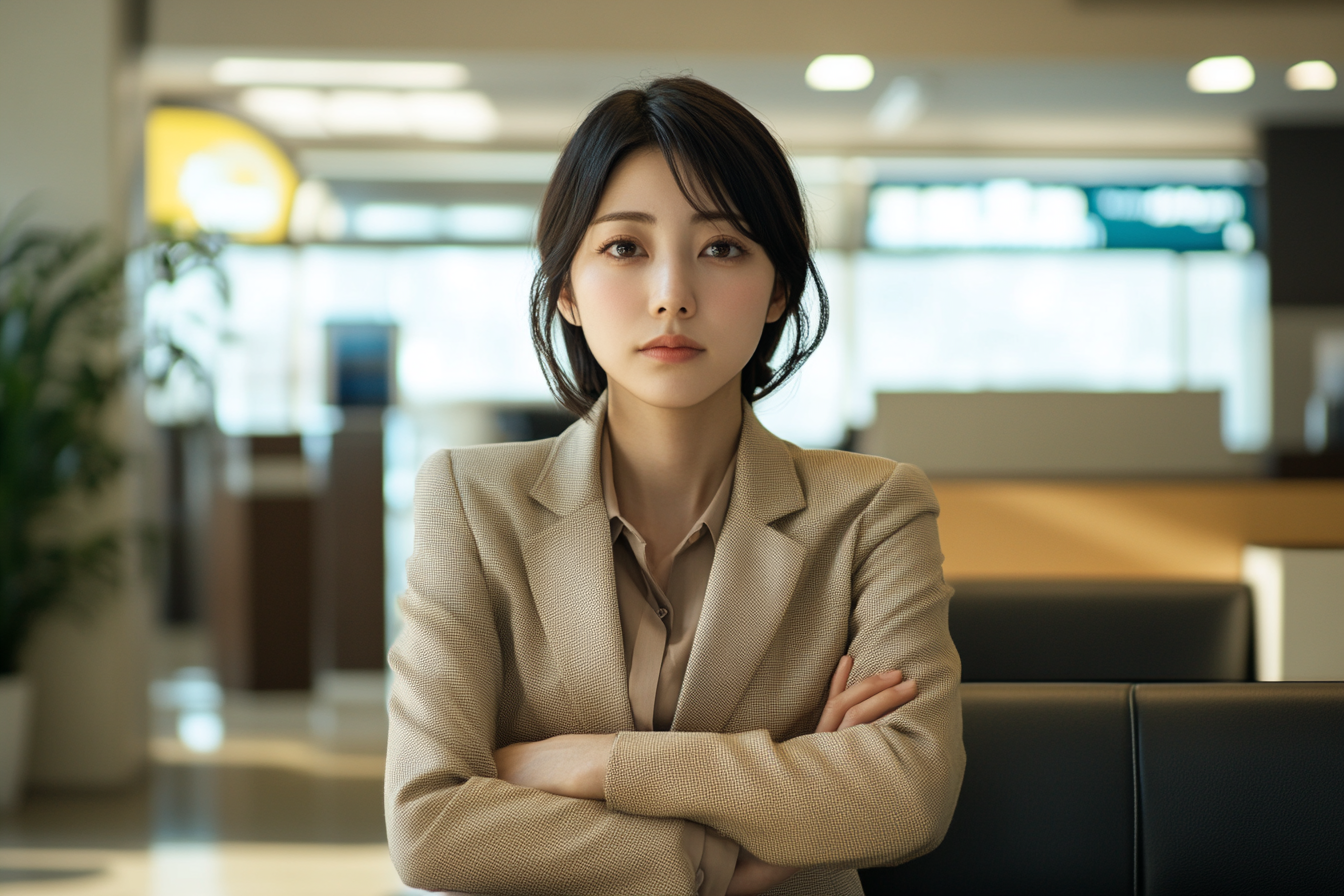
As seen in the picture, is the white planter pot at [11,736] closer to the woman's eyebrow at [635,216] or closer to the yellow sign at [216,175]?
the yellow sign at [216,175]

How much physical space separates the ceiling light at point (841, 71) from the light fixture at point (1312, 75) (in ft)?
5.89

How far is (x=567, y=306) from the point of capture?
138cm

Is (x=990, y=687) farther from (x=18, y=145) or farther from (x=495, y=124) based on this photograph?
(x=495, y=124)

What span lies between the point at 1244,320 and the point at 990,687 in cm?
739

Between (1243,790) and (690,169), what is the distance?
104 centimetres

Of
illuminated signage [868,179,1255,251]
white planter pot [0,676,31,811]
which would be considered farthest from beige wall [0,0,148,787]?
illuminated signage [868,179,1255,251]

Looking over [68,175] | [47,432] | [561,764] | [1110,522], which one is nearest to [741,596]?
[561,764]

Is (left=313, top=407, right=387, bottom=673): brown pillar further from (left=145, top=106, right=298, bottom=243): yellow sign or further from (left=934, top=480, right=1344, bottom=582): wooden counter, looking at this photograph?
(left=934, top=480, right=1344, bottom=582): wooden counter

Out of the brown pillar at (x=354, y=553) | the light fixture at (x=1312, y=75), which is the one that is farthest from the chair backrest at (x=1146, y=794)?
the brown pillar at (x=354, y=553)

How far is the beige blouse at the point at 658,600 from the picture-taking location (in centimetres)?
130

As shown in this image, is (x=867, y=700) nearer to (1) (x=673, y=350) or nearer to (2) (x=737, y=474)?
(2) (x=737, y=474)

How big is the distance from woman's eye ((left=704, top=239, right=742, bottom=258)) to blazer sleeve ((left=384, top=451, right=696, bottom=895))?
0.44m

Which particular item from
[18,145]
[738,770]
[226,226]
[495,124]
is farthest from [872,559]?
[495,124]

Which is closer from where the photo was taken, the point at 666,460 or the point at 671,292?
the point at 671,292
